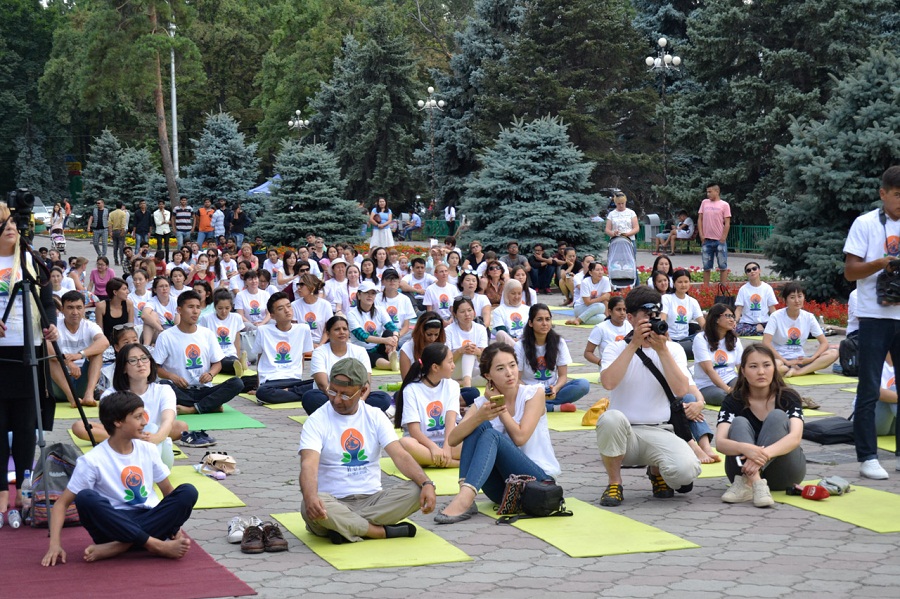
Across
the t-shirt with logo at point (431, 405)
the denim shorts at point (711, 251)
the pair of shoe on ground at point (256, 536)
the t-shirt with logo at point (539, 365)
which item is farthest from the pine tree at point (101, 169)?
the pair of shoe on ground at point (256, 536)

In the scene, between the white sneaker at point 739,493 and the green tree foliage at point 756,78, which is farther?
the green tree foliage at point 756,78

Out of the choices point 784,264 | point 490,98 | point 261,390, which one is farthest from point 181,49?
point 261,390

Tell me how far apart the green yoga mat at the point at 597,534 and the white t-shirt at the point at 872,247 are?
231 centimetres

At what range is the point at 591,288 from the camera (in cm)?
2008

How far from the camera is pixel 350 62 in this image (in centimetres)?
5362

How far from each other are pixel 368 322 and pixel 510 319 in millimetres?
2137

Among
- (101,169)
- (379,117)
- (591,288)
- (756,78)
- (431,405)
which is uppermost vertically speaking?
(379,117)

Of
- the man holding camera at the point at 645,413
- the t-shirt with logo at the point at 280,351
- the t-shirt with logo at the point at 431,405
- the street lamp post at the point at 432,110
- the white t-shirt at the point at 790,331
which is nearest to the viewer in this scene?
the man holding camera at the point at 645,413

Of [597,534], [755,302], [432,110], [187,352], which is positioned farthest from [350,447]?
[432,110]

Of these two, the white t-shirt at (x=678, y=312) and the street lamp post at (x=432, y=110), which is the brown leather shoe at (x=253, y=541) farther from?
the street lamp post at (x=432, y=110)

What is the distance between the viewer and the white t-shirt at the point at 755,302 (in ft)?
54.5

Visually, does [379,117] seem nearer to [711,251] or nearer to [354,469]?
[711,251]

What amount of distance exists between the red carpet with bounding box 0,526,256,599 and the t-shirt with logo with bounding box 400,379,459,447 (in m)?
2.30

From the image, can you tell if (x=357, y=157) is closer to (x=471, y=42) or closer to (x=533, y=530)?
(x=471, y=42)
